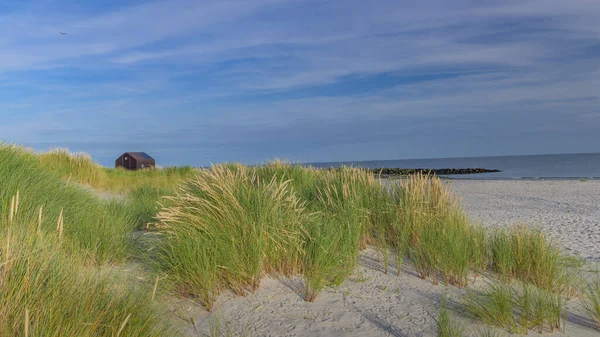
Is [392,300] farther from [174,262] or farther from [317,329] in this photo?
[174,262]

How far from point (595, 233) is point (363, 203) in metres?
5.43

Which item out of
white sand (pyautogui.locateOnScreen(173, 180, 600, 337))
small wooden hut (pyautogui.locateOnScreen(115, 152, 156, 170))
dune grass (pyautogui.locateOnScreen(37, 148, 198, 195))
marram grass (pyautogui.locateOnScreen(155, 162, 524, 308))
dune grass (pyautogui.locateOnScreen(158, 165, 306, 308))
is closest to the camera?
white sand (pyautogui.locateOnScreen(173, 180, 600, 337))

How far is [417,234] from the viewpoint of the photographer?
591cm

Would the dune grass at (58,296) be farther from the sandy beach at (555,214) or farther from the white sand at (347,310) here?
the sandy beach at (555,214)

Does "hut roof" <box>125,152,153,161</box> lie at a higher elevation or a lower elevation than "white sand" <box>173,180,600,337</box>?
higher

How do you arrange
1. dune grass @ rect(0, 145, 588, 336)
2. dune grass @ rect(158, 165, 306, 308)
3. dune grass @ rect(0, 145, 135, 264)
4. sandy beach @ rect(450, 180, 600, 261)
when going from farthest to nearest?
sandy beach @ rect(450, 180, 600, 261)
dune grass @ rect(0, 145, 135, 264)
dune grass @ rect(158, 165, 306, 308)
dune grass @ rect(0, 145, 588, 336)

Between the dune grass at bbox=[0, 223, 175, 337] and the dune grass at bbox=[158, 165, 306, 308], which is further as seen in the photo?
the dune grass at bbox=[158, 165, 306, 308]

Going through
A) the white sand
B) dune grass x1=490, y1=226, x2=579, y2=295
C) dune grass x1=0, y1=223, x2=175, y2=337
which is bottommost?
the white sand

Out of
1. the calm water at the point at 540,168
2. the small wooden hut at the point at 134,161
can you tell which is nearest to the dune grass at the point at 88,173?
the calm water at the point at 540,168

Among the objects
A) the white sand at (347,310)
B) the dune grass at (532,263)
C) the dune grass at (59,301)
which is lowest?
the white sand at (347,310)

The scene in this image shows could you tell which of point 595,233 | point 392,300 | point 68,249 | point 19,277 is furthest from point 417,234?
point 595,233

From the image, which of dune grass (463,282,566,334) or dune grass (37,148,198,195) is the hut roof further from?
dune grass (463,282,566,334)

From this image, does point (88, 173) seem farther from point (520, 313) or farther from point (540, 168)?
point (540, 168)

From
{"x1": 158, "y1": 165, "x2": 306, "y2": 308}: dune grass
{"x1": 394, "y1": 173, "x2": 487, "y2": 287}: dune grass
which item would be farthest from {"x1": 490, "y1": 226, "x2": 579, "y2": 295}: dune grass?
{"x1": 158, "y1": 165, "x2": 306, "y2": 308}: dune grass
